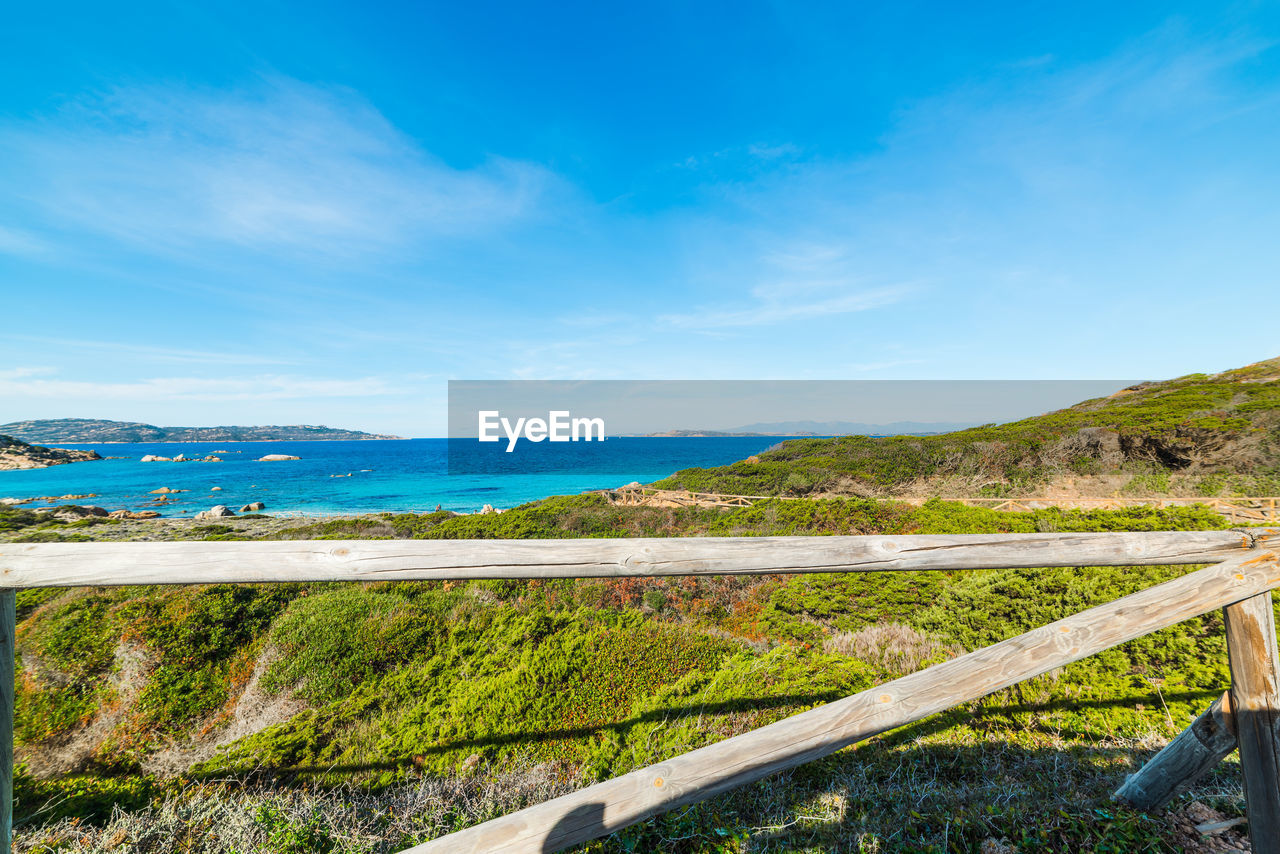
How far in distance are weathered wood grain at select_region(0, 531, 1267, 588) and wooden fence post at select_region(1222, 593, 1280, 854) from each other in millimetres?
260

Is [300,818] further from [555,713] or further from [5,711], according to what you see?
[555,713]

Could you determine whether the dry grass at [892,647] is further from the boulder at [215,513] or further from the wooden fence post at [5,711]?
the boulder at [215,513]

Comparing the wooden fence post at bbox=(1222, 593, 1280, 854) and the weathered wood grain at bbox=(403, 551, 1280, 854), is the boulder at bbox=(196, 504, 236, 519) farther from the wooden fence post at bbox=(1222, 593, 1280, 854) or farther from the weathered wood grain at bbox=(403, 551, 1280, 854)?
the wooden fence post at bbox=(1222, 593, 1280, 854)

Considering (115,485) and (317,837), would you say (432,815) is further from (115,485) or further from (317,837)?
(115,485)

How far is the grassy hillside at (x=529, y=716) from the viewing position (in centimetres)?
238

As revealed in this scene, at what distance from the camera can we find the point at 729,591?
22.9ft

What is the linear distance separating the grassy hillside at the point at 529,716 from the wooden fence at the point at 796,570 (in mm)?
969

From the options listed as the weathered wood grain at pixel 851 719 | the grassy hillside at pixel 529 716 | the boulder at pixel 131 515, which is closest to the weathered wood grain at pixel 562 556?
the weathered wood grain at pixel 851 719

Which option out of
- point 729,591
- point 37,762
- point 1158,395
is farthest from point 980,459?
point 37,762

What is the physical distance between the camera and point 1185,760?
2.06 metres

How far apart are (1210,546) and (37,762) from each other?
21.2ft

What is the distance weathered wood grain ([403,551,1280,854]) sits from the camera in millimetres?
1574

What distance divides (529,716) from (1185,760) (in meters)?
3.37

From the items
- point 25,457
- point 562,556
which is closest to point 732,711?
point 562,556
